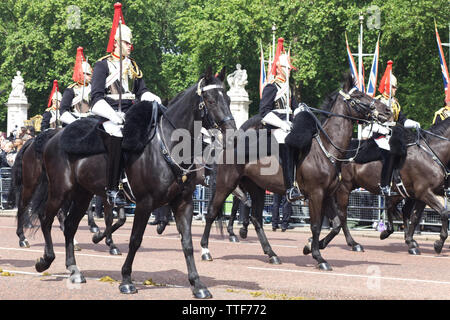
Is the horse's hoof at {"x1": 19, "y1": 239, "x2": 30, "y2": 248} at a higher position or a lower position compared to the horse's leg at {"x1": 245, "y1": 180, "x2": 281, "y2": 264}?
lower

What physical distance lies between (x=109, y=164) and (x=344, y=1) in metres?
32.9

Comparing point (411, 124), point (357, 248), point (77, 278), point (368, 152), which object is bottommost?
point (357, 248)

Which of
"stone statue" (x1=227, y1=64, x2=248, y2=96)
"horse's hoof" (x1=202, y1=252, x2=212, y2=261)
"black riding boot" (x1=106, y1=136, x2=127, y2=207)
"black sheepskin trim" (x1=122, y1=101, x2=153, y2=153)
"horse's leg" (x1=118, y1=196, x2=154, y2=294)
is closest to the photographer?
"horse's leg" (x1=118, y1=196, x2=154, y2=294)

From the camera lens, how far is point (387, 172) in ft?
49.1

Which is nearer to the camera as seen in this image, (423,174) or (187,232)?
(187,232)

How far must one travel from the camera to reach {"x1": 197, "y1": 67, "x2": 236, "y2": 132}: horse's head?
8398 millimetres

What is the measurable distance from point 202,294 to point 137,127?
2.03 meters

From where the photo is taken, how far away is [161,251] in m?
14.1

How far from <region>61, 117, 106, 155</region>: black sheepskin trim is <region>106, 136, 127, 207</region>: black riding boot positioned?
0.38 meters

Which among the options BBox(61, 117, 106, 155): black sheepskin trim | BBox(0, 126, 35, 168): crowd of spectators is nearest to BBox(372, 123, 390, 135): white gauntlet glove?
BBox(61, 117, 106, 155): black sheepskin trim

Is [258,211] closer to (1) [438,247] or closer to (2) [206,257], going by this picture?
(2) [206,257]

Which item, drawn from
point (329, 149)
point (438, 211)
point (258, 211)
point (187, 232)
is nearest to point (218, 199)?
point (258, 211)

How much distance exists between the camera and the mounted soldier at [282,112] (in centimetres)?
1227

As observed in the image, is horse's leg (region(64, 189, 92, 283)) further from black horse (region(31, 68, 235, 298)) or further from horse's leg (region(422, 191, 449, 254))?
horse's leg (region(422, 191, 449, 254))
